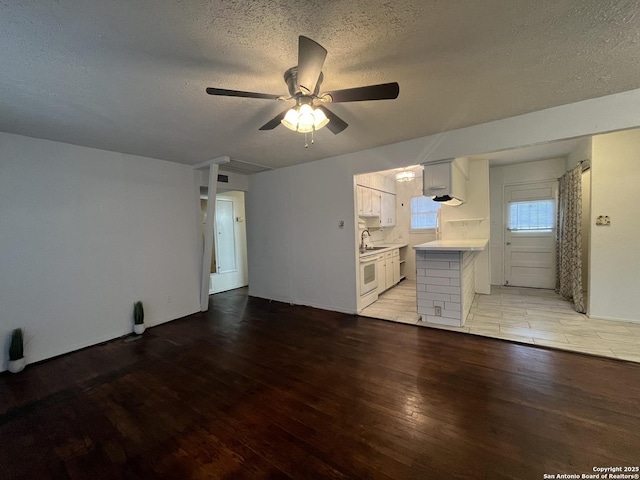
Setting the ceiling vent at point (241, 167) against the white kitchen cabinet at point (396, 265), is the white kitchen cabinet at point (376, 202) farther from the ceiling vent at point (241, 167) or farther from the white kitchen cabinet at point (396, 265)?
the ceiling vent at point (241, 167)

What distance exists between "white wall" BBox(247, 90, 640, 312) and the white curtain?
2.12 meters

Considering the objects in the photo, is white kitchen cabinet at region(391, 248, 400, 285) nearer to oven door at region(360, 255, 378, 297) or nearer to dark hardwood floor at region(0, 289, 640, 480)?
oven door at region(360, 255, 378, 297)

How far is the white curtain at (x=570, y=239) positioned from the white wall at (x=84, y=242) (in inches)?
255

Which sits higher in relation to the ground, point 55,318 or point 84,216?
point 84,216

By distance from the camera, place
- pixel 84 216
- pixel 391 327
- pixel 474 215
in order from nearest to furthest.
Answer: pixel 84 216 < pixel 391 327 < pixel 474 215

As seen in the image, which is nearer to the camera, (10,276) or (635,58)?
(635,58)

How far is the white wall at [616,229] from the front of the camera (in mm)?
3273

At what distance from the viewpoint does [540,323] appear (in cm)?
344

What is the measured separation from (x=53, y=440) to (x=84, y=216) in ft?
8.67

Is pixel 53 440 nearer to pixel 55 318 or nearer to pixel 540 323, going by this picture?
pixel 55 318

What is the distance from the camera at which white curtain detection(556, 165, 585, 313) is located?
154 inches

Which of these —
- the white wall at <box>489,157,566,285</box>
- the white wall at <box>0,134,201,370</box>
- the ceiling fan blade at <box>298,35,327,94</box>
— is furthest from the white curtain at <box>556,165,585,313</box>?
the white wall at <box>0,134,201,370</box>

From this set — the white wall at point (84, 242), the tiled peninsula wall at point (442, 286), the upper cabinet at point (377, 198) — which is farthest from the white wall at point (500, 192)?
the white wall at point (84, 242)

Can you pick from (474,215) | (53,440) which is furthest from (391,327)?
(53,440)
